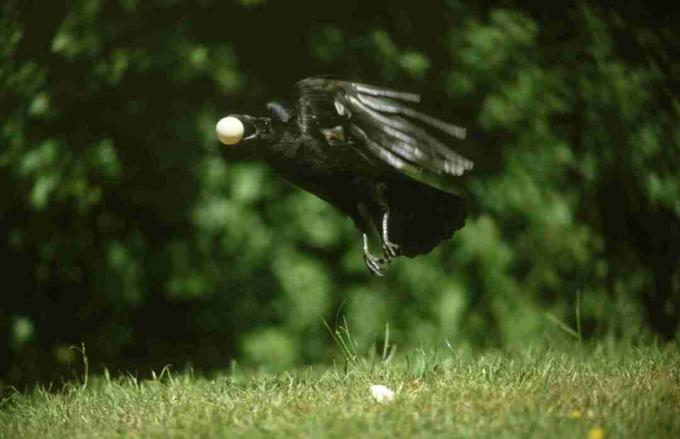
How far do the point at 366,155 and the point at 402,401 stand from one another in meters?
0.97

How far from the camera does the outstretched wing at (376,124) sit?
Result: 391 cm

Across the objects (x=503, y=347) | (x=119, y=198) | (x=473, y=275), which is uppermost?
(x=119, y=198)

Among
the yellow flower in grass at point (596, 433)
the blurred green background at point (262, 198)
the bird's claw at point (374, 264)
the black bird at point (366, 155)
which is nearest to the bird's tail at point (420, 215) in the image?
the black bird at point (366, 155)

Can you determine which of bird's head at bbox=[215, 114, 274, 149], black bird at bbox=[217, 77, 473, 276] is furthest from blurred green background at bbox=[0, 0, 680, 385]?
bird's head at bbox=[215, 114, 274, 149]

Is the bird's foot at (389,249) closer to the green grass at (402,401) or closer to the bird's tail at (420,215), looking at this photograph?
the bird's tail at (420,215)

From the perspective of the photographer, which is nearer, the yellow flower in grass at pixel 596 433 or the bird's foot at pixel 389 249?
the yellow flower in grass at pixel 596 433

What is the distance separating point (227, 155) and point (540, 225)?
1.49 meters

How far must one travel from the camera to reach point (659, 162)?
5.46 meters

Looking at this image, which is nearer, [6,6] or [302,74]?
[302,74]

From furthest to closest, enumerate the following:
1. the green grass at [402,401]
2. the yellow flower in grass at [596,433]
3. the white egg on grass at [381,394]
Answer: the white egg on grass at [381,394]
the green grass at [402,401]
the yellow flower in grass at [596,433]

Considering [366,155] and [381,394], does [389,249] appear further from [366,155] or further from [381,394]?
[381,394]

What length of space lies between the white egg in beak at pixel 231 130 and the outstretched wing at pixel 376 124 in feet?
0.89

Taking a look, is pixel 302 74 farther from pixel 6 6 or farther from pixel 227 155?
pixel 6 6

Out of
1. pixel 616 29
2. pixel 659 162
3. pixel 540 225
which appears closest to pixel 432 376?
pixel 540 225
